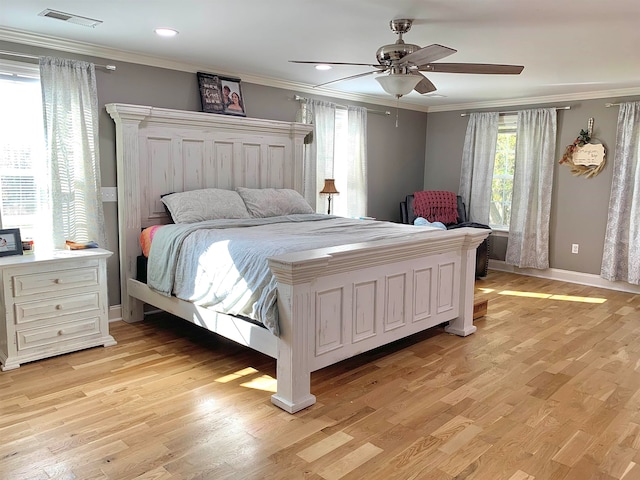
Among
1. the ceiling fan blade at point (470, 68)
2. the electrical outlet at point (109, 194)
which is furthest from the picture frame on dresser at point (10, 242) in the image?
the ceiling fan blade at point (470, 68)

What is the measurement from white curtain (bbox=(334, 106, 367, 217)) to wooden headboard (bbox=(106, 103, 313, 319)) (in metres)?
1.01

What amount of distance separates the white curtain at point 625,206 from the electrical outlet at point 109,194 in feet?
16.5

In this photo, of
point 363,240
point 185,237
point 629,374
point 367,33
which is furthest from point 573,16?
point 185,237

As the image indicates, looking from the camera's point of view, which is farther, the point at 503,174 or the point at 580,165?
the point at 503,174

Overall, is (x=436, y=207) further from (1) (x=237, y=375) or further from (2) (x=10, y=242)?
(2) (x=10, y=242)

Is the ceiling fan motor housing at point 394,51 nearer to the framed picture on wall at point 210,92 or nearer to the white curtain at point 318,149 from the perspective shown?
the framed picture on wall at point 210,92

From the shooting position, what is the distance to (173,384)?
2.91 meters

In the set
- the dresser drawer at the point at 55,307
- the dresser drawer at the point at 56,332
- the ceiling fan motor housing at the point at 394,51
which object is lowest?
the dresser drawer at the point at 56,332

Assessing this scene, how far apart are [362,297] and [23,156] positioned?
104 inches

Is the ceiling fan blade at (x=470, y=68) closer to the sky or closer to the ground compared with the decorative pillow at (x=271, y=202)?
closer to the sky

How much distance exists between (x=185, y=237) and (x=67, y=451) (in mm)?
1573

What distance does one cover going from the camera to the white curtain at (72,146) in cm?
359

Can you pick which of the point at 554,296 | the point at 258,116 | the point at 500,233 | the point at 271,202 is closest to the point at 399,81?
the point at 271,202

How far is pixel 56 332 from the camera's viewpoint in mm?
3266
